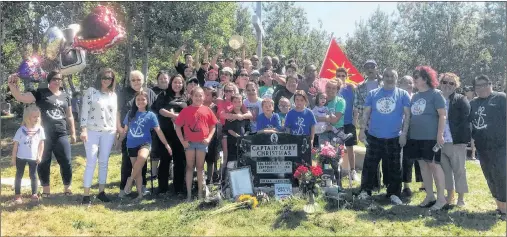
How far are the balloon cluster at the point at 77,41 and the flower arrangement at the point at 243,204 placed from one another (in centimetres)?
410

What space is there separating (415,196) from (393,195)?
0.77 metres

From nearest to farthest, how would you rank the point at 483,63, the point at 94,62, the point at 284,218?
the point at 284,218 → the point at 94,62 → the point at 483,63

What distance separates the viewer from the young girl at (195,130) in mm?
6777

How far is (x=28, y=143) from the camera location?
6.63 metres

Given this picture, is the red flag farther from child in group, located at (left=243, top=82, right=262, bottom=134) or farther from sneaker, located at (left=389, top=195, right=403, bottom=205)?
sneaker, located at (left=389, top=195, right=403, bottom=205)

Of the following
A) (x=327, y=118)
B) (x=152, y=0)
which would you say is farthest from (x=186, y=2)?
(x=327, y=118)

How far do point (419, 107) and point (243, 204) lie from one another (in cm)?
312

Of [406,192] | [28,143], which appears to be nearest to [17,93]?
[28,143]

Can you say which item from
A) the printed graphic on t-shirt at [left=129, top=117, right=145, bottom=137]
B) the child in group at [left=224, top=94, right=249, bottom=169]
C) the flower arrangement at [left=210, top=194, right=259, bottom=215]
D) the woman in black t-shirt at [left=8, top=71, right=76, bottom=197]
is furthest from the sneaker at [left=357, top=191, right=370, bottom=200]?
the woman in black t-shirt at [left=8, top=71, right=76, bottom=197]

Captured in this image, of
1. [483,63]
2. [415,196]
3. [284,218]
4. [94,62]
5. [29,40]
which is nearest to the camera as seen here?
[284,218]

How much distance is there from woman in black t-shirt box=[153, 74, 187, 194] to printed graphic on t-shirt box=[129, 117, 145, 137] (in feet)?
1.30

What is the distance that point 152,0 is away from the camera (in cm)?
1706

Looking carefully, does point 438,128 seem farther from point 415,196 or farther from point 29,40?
point 29,40

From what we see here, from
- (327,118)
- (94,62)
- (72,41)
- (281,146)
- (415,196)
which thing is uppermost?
(94,62)
